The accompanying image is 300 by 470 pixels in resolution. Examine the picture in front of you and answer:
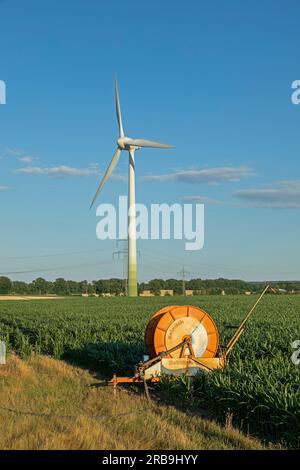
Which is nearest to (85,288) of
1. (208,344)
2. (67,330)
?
(67,330)

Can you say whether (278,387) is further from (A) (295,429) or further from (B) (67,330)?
(B) (67,330)

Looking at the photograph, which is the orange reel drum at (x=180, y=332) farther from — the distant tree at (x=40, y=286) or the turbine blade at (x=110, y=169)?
the distant tree at (x=40, y=286)

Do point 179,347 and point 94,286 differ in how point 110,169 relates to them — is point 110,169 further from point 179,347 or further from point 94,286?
point 94,286

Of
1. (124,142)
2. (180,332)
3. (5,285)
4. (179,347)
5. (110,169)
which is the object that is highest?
(124,142)

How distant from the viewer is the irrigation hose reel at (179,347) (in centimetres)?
1098

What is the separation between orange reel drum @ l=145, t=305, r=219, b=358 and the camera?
1144 centimetres

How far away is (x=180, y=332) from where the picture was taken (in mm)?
11547

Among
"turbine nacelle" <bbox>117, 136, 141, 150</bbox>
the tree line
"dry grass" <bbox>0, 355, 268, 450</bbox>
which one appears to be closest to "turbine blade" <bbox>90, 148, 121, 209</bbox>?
"turbine nacelle" <bbox>117, 136, 141, 150</bbox>

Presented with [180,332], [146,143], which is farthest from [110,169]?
[180,332]

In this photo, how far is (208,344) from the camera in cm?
1174

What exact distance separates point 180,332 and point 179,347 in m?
0.41

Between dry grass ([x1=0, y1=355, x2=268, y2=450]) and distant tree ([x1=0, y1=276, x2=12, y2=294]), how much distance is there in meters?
153

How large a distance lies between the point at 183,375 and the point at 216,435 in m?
2.81

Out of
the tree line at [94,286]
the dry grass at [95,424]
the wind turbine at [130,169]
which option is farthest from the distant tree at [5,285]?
the dry grass at [95,424]
